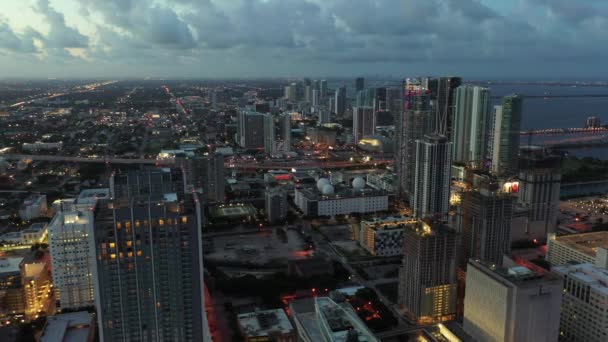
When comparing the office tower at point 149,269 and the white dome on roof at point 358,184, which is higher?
the office tower at point 149,269

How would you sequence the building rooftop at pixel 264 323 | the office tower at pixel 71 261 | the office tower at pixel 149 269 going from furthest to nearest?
the office tower at pixel 71 261, the building rooftop at pixel 264 323, the office tower at pixel 149 269

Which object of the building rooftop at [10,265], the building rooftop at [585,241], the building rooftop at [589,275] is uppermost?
the building rooftop at [589,275]

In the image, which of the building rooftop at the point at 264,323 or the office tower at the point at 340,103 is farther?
the office tower at the point at 340,103

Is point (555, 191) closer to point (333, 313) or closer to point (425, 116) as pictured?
point (425, 116)

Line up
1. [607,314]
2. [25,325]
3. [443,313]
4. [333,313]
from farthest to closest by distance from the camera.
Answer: [443,313], [25,325], [607,314], [333,313]

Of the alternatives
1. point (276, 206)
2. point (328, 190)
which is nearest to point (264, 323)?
point (276, 206)

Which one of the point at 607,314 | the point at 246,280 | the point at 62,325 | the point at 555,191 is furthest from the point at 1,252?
the point at 555,191

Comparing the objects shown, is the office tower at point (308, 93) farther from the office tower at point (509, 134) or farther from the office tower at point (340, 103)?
the office tower at point (509, 134)

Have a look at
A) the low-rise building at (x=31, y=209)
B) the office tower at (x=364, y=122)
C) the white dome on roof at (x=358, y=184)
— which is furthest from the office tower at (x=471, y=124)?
the low-rise building at (x=31, y=209)
